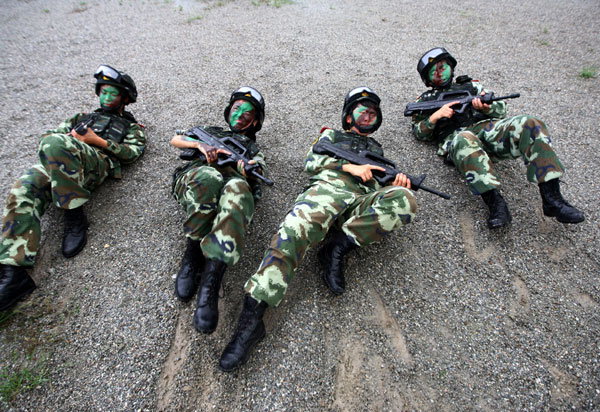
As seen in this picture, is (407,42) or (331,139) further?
(407,42)

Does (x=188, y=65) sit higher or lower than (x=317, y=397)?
higher

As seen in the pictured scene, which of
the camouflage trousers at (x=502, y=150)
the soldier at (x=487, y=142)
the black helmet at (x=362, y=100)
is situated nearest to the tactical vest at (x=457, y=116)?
the soldier at (x=487, y=142)

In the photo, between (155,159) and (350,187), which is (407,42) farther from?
(155,159)

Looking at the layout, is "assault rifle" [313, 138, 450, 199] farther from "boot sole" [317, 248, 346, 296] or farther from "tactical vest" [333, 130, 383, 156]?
"boot sole" [317, 248, 346, 296]

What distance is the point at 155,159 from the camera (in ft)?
13.8

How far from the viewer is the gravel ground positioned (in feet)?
7.41

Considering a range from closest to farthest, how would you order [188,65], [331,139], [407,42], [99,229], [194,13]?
[99,229] < [331,139] < [188,65] < [407,42] < [194,13]

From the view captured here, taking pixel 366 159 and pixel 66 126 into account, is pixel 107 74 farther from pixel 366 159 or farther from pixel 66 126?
pixel 366 159

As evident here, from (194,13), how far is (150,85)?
4.55 meters

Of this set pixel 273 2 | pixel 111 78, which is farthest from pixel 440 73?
pixel 273 2

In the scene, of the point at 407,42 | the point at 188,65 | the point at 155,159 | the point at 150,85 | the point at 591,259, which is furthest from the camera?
the point at 407,42

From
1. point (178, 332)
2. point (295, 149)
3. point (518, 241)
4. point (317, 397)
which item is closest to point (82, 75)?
point (295, 149)

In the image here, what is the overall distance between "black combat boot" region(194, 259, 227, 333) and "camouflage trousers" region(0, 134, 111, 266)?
5.45ft

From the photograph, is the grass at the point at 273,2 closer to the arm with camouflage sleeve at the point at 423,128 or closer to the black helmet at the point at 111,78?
the black helmet at the point at 111,78
